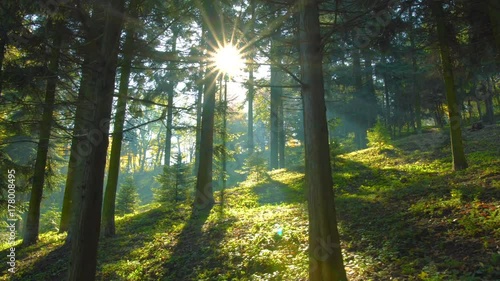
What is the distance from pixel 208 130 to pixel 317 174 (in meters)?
8.34

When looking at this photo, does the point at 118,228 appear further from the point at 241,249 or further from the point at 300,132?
the point at 300,132

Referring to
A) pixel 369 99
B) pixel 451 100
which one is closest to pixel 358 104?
pixel 369 99

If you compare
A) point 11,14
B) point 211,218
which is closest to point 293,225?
point 211,218

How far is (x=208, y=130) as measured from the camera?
12.7 meters

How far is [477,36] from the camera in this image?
28.5 ft

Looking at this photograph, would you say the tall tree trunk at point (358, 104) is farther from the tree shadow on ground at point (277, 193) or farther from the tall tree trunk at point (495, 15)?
the tall tree trunk at point (495, 15)

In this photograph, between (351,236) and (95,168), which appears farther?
(351,236)

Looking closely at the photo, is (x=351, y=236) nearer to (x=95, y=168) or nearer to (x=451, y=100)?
(x=95, y=168)

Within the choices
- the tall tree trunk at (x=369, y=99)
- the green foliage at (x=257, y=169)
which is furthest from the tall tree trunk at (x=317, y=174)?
the tall tree trunk at (x=369, y=99)

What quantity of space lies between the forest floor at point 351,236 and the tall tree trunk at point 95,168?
3018 millimetres

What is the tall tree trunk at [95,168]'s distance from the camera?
4.29 meters

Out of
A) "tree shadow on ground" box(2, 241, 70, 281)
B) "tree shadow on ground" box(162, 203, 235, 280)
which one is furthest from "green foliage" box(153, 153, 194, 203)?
"tree shadow on ground" box(2, 241, 70, 281)

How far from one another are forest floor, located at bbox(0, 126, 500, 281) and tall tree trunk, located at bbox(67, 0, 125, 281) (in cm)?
302

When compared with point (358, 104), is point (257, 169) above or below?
below
